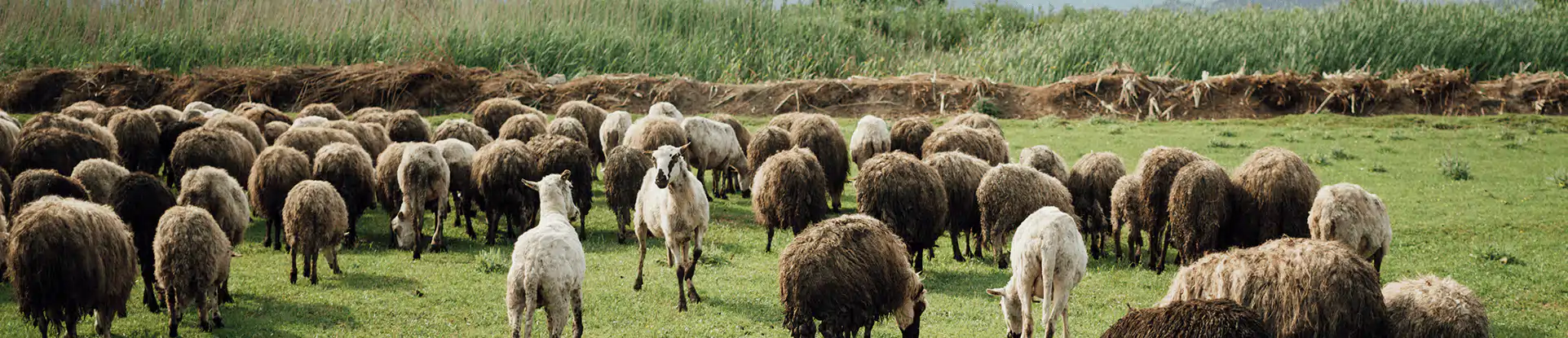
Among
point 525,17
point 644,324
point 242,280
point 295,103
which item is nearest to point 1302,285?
point 644,324

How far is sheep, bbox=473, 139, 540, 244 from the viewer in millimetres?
13297

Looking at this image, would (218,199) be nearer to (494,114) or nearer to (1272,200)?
(494,114)

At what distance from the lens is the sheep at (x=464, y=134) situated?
16266 millimetres

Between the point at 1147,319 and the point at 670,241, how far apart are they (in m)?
5.00

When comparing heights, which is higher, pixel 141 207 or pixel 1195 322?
pixel 1195 322

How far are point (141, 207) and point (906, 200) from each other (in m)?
7.09

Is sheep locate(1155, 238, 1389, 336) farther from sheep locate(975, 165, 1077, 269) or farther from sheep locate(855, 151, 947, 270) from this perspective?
sheep locate(855, 151, 947, 270)

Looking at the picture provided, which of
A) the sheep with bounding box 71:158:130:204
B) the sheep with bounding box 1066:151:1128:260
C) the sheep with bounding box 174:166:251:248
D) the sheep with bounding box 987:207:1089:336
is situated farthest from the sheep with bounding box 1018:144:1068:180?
the sheep with bounding box 71:158:130:204

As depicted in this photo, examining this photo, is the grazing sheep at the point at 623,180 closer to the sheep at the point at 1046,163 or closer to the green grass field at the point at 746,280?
the green grass field at the point at 746,280

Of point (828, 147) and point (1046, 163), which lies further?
point (828, 147)

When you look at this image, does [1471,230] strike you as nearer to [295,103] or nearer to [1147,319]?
[1147,319]

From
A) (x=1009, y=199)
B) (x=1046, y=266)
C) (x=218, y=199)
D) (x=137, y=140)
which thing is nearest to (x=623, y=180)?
(x=218, y=199)

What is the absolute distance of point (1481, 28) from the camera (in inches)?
1097

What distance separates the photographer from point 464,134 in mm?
16375
